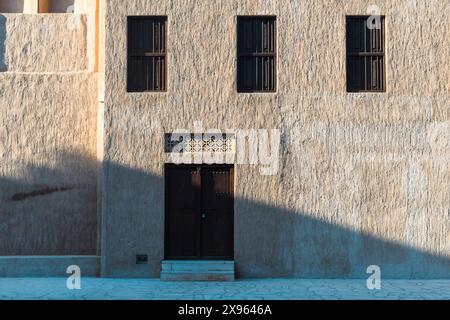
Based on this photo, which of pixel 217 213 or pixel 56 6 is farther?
pixel 56 6

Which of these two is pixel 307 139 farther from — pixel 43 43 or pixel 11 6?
pixel 11 6

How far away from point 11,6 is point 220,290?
363 inches

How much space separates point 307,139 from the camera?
37.1ft

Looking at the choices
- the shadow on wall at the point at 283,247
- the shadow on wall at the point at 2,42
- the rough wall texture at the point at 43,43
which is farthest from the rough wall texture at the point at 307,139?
the shadow on wall at the point at 2,42

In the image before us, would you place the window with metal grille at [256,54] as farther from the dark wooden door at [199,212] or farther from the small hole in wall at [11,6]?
the small hole in wall at [11,6]

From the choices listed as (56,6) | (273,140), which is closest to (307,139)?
(273,140)

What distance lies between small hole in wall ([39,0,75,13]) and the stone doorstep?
7.04 m

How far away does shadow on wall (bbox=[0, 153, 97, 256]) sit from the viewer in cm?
1231

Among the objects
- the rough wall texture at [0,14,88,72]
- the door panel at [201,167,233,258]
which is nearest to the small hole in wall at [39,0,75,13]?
the rough wall texture at [0,14,88,72]

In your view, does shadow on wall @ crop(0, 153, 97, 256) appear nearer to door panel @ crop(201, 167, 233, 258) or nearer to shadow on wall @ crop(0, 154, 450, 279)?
shadow on wall @ crop(0, 154, 450, 279)

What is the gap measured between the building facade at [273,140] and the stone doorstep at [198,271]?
60 millimetres
